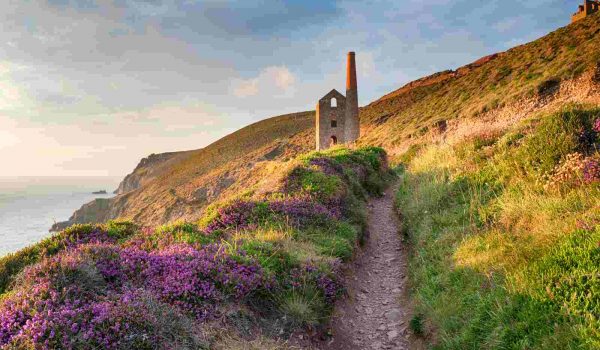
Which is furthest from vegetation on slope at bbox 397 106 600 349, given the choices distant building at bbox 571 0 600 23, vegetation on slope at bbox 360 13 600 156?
distant building at bbox 571 0 600 23

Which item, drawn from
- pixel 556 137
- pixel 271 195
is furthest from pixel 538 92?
pixel 271 195

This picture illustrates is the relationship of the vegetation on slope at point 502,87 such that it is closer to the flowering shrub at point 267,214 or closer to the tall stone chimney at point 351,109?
the tall stone chimney at point 351,109

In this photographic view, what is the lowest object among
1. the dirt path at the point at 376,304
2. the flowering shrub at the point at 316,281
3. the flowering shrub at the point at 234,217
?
the dirt path at the point at 376,304

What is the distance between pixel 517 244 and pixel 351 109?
145ft

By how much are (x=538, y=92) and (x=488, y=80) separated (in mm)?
21174

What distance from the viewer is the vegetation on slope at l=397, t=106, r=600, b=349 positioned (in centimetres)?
500

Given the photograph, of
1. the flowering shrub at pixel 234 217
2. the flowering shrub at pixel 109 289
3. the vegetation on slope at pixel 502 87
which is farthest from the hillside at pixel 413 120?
the flowering shrub at pixel 109 289

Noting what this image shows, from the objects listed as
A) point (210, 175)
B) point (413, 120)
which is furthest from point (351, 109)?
point (210, 175)

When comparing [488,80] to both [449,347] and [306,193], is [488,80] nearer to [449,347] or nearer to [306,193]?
[306,193]

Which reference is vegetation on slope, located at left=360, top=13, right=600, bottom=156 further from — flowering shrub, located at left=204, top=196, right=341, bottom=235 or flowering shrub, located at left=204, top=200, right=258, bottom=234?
flowering shrub, located at left=204, top=200, right=258, bottom=234

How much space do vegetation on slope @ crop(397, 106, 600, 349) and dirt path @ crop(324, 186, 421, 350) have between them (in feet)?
1.74

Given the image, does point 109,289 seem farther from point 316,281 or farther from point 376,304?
point 376,304

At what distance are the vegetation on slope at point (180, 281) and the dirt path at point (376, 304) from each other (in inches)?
21.8

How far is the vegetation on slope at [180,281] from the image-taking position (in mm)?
4340
